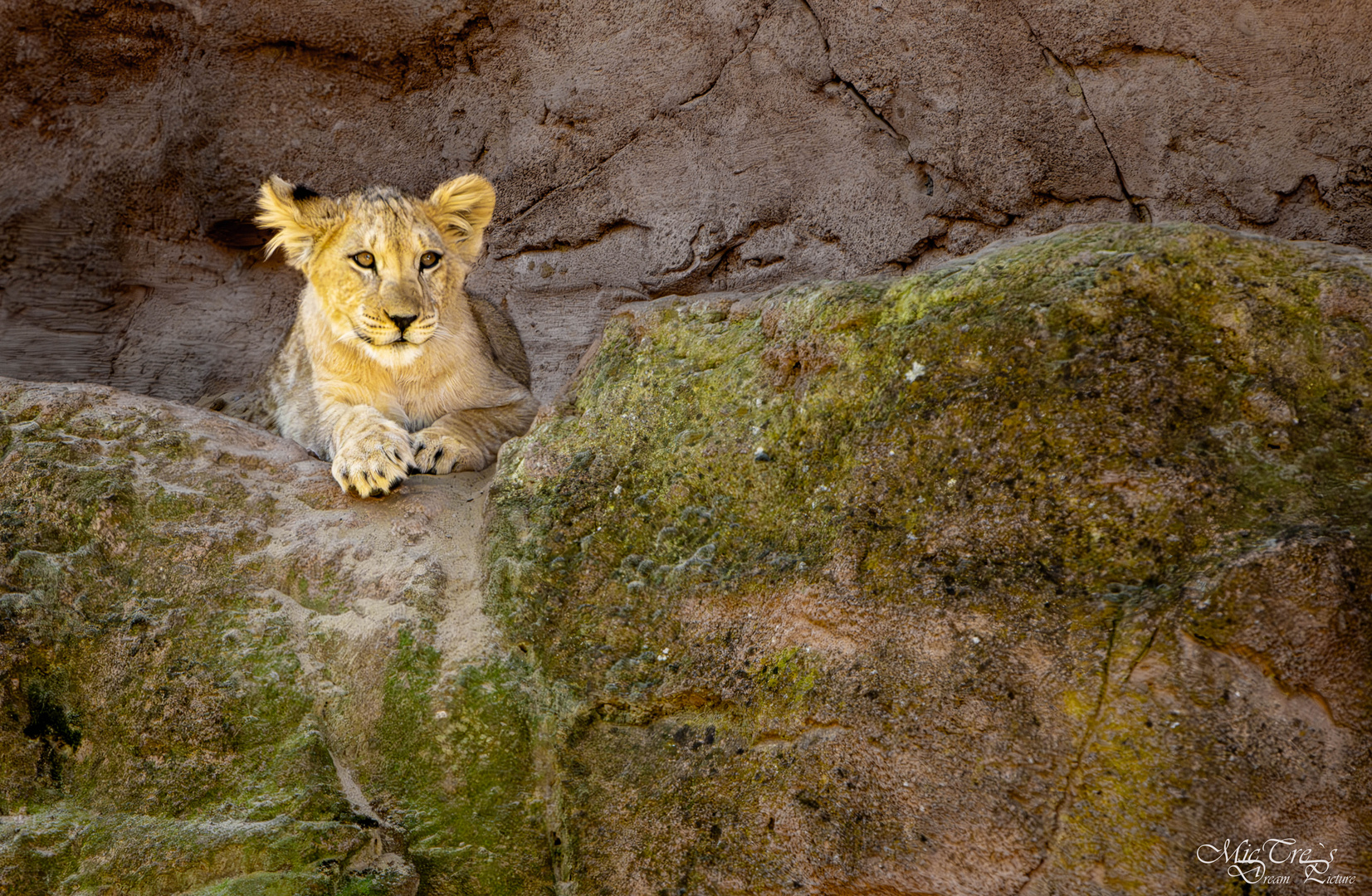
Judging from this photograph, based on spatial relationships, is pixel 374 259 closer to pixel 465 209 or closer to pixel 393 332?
pixel 393 332

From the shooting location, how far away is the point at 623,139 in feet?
19.5

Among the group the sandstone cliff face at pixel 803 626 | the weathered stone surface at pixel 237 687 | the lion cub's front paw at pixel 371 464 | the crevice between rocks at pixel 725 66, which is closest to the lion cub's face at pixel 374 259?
the lion cub's front paw at pixel 371 464

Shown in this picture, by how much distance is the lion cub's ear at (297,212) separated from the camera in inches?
189

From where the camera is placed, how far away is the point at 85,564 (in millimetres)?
3510

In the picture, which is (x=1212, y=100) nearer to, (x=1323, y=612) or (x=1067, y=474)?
(x=1067, y=474)

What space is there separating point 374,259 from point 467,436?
0.83 m

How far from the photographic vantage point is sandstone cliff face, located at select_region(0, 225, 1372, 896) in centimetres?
258

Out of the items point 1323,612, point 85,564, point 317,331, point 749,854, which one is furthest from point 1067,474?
point 317,331

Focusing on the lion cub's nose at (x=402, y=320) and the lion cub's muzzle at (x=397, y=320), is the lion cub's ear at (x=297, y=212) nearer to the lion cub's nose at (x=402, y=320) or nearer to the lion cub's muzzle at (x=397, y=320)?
the lion cub's muzzle at (x=397, y=320)

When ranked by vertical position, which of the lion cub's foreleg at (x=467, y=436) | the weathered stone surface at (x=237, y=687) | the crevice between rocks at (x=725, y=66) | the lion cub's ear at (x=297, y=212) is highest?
the lion cub's ear at (x=297, y=212)

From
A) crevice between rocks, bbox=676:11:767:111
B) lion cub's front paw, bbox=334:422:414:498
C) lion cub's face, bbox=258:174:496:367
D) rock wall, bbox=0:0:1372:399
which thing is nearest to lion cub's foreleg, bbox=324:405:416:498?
lion cub's front paw, bbox=334:422:414:498

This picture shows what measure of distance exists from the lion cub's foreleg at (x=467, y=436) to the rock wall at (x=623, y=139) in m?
1.09

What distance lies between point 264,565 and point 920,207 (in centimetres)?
336

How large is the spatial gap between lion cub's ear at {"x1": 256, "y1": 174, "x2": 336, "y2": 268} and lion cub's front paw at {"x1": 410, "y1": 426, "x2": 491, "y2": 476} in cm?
100
